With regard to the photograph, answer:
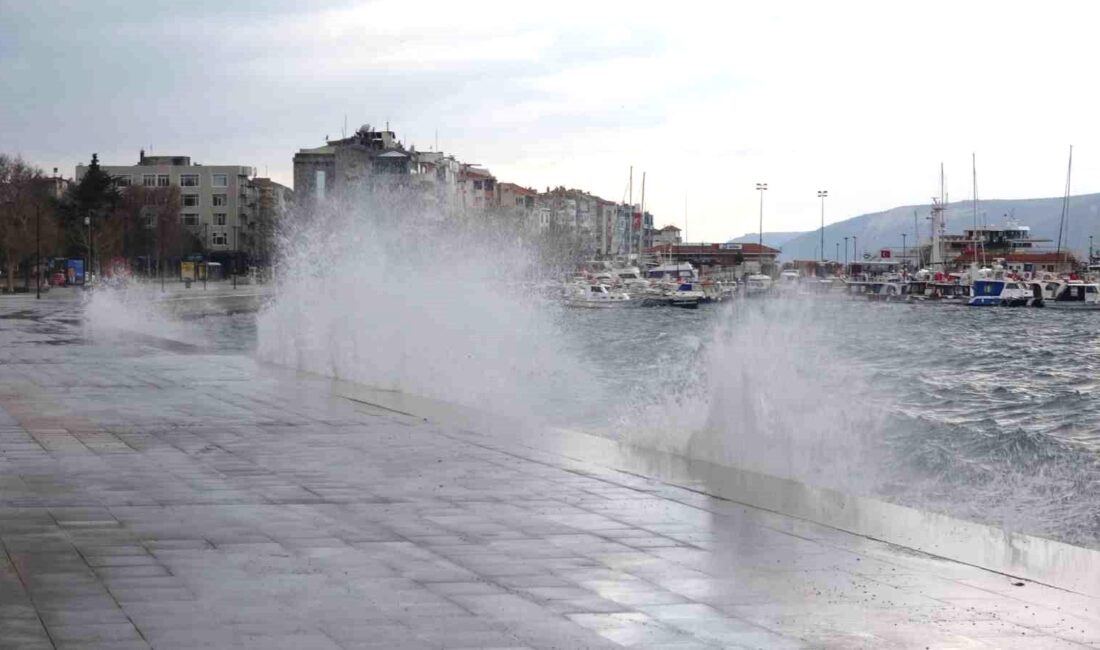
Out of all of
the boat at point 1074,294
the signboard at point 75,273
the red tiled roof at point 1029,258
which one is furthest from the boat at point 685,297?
the red tiled roof at point 1029,258

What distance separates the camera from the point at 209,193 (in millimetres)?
155000

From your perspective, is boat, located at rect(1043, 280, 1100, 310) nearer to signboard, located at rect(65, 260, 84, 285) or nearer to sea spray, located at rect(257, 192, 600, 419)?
signboard, located at rect(65, 260, 84, 285)

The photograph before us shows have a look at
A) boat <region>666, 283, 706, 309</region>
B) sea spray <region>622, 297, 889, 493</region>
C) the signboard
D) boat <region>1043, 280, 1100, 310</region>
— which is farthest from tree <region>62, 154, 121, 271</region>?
sea spray <region>622, 297, 889, 493</region>

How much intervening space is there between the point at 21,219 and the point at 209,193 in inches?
2724

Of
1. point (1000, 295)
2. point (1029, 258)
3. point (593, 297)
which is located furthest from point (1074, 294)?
point (593, 297)

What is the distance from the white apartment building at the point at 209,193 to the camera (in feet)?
504

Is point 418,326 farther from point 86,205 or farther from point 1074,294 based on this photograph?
point 1074,294

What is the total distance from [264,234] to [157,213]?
2966cm

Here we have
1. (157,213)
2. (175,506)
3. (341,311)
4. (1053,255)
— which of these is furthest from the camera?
(1053,255)

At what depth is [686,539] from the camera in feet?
26.0

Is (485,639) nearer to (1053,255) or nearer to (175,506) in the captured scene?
(175,506)

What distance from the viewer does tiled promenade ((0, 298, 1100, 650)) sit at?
5.78m

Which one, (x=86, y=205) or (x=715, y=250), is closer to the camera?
(x=86, y=205)

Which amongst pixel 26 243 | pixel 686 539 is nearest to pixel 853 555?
pixel 686 539
